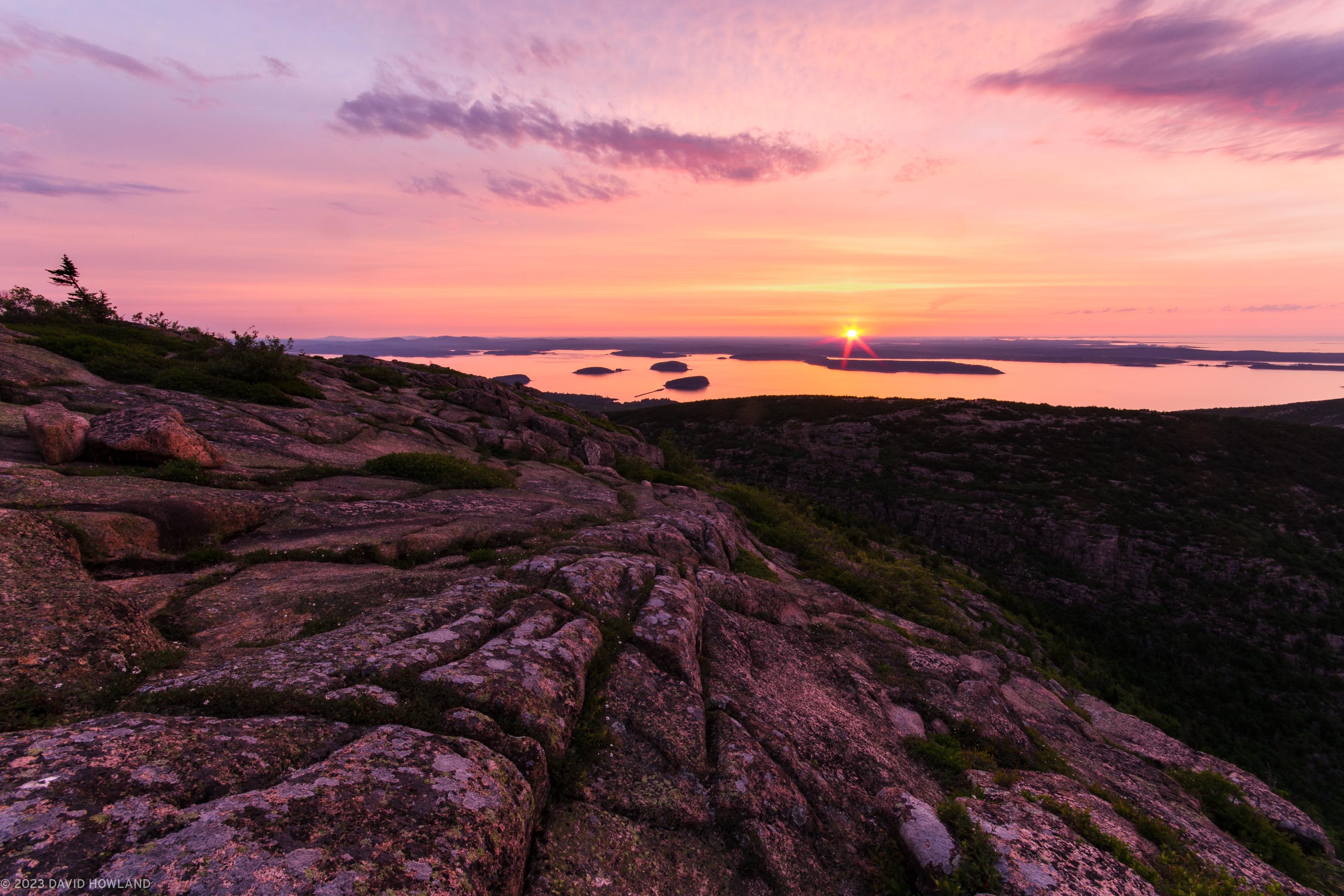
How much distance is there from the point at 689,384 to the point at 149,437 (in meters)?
161

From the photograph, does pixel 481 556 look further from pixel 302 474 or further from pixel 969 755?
pixel 969 755

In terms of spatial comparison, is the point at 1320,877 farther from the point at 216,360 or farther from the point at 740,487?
the point at 216,360

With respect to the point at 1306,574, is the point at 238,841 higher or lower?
higher

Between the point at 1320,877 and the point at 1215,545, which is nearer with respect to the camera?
the point at 1320,877

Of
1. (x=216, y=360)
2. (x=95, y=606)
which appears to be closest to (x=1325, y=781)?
(x=95, y=606)

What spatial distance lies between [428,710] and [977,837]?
6.78m

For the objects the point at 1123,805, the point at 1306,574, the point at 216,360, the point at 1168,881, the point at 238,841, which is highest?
the point at 216,360

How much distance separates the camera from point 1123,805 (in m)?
8.13

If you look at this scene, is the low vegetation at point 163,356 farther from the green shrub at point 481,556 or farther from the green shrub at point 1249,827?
the green shrub at point 1249,827

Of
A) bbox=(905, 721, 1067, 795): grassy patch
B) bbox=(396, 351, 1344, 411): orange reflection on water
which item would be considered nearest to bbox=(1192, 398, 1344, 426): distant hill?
bbox=(396, 351, 1344, 411): orange reflection on water

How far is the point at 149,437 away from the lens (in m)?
11.2

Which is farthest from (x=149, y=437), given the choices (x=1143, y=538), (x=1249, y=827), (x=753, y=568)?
(x=1143, y=538)

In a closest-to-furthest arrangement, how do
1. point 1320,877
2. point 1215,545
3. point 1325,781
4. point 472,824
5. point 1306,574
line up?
1. point 472,824
2. point 1320,877
3. point 1325,781
4. point 1306,574
5. point 1215,545

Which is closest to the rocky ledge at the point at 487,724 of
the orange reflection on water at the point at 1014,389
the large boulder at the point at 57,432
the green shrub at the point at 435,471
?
the large boulder at the point at 57,432
